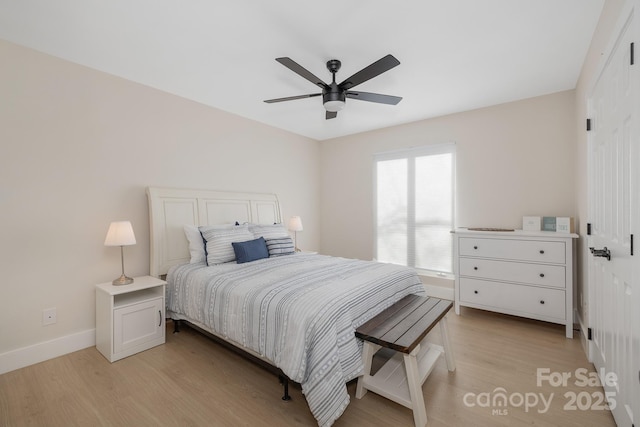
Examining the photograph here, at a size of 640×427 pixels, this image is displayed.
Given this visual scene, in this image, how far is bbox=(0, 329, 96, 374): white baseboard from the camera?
7.30ft

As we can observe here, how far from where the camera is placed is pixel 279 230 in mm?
3756

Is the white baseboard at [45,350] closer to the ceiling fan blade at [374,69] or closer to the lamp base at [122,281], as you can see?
the lamp base at [122,281]

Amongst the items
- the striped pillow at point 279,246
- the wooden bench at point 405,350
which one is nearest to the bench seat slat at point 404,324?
the wooden bench at point 405,350

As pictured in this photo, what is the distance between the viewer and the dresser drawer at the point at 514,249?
2.92 meters

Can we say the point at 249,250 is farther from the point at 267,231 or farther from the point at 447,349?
A: the point at 447,349

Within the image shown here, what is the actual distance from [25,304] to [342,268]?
272 centimetres

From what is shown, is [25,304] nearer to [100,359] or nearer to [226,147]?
[100,359]

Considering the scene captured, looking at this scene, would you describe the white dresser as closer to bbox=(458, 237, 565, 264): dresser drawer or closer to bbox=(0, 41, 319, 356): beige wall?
bbox=(458, 237, 565, 264): dresser drawer

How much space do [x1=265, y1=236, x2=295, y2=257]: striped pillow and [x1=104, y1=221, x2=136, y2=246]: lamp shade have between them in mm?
1393

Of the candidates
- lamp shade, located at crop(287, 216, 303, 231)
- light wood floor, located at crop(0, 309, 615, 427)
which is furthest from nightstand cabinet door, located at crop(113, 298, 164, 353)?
lamp shade, located at crop(287, 216, 303, 231)

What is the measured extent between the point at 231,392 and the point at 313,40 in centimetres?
270

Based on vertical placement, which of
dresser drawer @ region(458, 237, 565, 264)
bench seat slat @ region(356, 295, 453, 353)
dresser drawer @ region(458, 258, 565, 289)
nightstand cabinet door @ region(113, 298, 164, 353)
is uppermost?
dresser drawer @ region(458, 237, 565, 264)

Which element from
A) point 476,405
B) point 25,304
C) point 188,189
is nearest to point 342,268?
point 476,405

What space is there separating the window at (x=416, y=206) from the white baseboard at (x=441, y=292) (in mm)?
241
